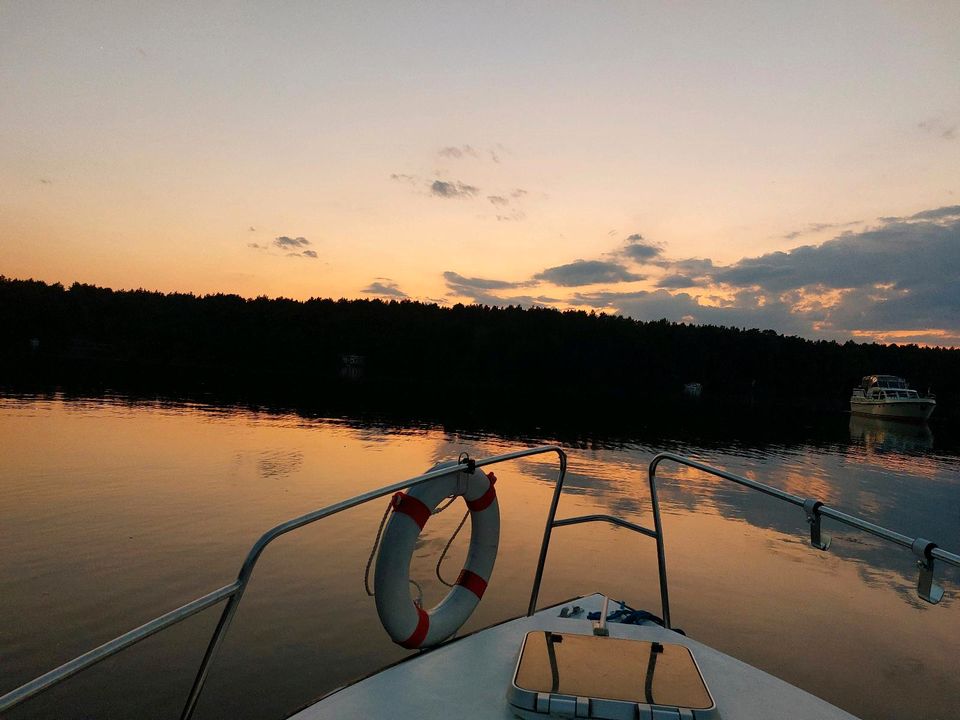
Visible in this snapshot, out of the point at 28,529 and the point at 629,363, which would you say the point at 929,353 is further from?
the point at 28,529

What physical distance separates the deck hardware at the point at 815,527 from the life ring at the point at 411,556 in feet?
6.33

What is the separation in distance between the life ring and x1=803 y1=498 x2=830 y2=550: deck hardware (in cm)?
193

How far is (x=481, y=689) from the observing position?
291 centimetres

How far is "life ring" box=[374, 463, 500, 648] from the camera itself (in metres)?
3.65

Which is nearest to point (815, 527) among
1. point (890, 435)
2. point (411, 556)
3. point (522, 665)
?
point (522, 665)

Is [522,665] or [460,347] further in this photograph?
[460,347]

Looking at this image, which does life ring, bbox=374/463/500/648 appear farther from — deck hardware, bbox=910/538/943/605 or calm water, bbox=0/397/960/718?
deck hardware, bbox=910/538/943/605

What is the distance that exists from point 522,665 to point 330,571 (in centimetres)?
592

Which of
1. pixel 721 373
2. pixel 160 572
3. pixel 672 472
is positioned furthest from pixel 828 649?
pixel 721 373

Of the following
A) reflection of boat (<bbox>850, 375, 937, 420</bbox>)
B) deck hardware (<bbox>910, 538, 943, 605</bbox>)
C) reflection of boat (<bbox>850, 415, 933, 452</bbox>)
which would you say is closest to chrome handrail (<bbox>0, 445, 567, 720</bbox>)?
deck hardware (<bbox>910, 538, 943, 605</bbox>)

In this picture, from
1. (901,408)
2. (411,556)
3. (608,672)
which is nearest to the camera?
(608,672)

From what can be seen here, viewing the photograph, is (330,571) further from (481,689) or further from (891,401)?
(891,401)

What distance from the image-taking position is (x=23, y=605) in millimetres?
6473

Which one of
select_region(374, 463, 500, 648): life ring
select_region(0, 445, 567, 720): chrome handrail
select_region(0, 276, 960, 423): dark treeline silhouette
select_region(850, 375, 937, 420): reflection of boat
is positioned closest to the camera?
select_region(0, 445, 567, 720): chrome handrail
